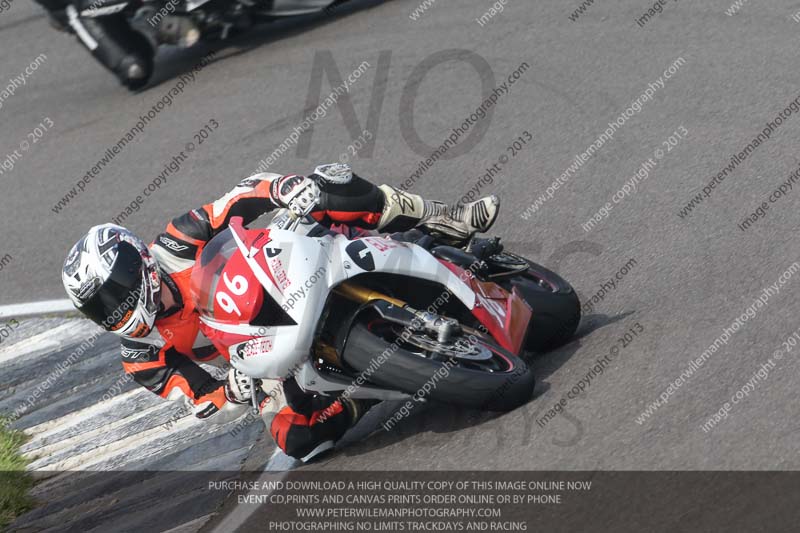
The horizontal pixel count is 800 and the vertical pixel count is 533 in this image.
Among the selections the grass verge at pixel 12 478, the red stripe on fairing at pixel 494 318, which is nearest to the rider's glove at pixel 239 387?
the red stripe on fairing at pixel 494 318

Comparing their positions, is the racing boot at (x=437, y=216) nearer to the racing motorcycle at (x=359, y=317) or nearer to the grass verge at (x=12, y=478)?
the racing motorcycle at (x=359, y=317)

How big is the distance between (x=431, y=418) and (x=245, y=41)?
809cm

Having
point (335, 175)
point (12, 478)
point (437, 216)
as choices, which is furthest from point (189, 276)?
point (12, 478)

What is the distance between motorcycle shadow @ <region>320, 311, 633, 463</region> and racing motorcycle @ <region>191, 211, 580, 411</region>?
259 millimetres

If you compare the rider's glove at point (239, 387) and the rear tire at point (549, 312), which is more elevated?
the rear tire at point (549, 312)

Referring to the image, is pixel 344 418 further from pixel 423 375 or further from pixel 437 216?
pixel 437 216

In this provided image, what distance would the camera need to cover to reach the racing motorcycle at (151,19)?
1227 cm

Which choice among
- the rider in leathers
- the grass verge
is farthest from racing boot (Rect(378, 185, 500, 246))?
the grass verge

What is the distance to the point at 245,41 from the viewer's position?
13.3 m

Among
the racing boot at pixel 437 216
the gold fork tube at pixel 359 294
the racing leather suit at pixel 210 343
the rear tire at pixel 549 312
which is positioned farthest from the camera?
the racing boot at pixel 437 216

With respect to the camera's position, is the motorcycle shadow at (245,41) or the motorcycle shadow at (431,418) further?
the motorcycle shadow at (245,41)

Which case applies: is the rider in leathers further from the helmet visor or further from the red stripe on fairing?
the red stripe on fairing

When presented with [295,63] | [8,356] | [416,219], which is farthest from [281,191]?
[295,63]

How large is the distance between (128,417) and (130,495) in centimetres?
100
